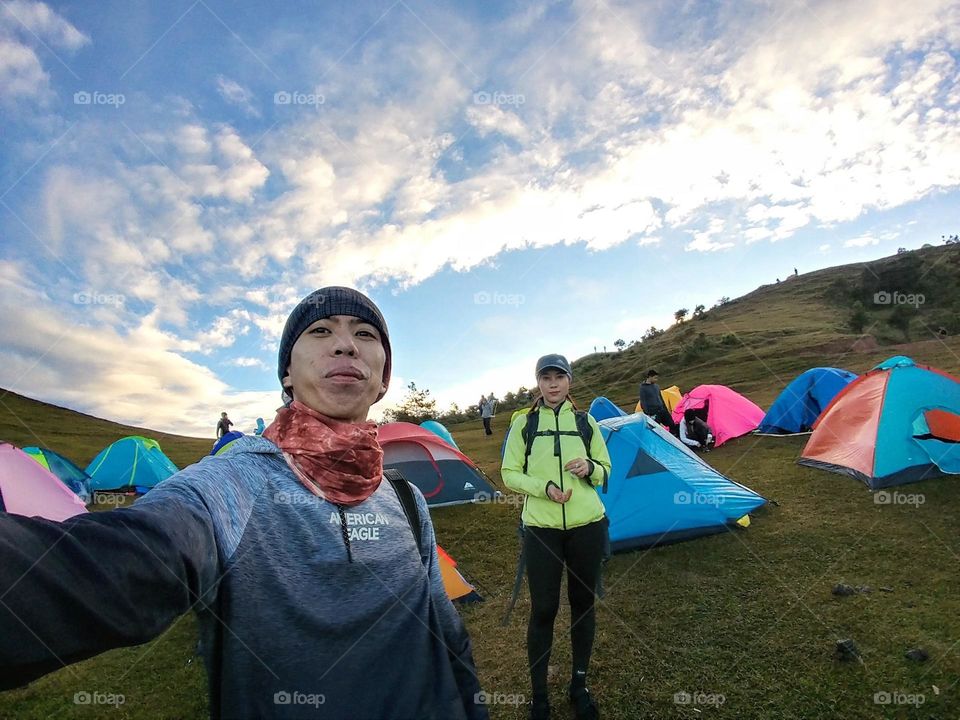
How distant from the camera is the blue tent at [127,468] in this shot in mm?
15602

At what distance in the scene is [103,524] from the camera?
0.91 meters

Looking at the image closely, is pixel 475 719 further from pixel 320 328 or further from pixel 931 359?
pixel 931 359

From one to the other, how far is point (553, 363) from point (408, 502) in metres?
2.81

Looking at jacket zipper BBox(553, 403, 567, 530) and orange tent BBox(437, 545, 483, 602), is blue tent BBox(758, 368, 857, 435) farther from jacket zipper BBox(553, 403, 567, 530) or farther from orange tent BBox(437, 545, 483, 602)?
jacket zipper BBox(553, 403, 567, 530)

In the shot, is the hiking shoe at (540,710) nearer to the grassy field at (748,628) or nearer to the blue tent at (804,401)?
the grassy field at (748,628)

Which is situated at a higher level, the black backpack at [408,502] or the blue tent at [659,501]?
the black backpack at [408,502]

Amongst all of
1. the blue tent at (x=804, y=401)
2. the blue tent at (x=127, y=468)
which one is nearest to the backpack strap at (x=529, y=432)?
the blue tent at (x=804, y=401)

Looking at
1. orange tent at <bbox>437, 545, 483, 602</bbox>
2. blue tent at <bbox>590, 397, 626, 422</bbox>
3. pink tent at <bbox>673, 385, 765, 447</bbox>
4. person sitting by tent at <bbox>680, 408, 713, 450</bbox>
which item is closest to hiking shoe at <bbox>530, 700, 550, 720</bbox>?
orange tent at <bbox>437, 545, 483, 602</bbox>

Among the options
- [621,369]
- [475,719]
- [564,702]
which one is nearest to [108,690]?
[564,702]

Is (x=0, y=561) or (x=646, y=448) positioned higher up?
(x=0, y=561)

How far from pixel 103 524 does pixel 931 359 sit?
35883 millimetres

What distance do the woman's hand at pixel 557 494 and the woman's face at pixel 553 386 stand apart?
0.81 meters

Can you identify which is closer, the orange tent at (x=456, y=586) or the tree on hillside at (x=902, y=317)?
the orange tent at (x=456, y=586)

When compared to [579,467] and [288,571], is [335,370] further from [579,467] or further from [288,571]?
[579,467]
